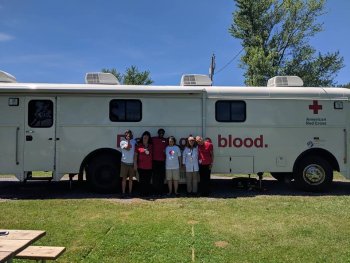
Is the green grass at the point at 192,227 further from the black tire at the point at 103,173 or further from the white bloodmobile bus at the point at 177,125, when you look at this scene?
the white bloodmobile bus at the point at 177,125

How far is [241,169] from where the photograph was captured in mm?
10406

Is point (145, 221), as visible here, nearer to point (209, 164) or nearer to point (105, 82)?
point (209, 164)

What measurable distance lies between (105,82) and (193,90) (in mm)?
2316

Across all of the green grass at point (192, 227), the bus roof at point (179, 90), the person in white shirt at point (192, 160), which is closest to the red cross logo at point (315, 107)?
the bus roof at point (179, 90)

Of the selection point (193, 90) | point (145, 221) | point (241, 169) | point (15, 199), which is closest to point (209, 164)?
point (241, 169)

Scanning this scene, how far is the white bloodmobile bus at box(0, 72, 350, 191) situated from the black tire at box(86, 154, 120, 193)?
1.0 inches

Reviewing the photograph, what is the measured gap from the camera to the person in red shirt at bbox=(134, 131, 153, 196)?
389 inches

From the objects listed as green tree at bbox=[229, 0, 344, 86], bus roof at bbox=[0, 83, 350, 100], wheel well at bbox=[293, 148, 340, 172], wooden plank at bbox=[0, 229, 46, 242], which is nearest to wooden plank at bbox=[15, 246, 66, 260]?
wooden plank at bbox=[0, 229, 46, 242]

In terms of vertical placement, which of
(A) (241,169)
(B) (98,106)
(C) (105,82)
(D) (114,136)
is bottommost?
(A) (241,169)

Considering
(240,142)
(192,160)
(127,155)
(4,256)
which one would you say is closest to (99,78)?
(127,155)

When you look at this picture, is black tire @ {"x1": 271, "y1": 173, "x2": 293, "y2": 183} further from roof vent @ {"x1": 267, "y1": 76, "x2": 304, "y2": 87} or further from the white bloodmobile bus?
roof vent @ {"x1": 267, "y1": 76, "x2": 304, "y2": 87}

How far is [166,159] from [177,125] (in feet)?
3.28

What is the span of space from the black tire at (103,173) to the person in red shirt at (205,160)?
82.6 inches

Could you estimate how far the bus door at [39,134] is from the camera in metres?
9.97
